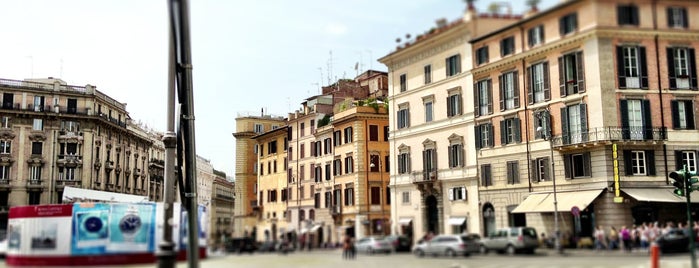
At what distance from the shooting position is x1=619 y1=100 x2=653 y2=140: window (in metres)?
47.1

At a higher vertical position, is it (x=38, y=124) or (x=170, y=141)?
(x=38, y=124)

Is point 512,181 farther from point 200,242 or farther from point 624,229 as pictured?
point 200,242

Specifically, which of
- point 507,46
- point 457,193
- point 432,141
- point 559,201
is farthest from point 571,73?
point 432,141

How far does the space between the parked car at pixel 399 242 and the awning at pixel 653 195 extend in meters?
14.4

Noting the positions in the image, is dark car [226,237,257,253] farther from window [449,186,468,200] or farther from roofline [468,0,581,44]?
window [449,186,468,200]

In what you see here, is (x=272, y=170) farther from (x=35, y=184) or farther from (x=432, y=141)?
(x=432, y=141)

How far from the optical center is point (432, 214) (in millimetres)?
58000

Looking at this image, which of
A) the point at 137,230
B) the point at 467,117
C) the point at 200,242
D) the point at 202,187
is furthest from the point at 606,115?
the point at 202,187

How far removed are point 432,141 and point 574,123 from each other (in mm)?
12655

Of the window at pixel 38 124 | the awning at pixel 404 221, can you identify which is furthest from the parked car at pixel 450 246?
the window at pixel 38 124

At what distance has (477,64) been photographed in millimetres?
51938

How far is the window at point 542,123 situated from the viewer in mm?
49406

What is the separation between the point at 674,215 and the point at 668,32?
13.8 meters

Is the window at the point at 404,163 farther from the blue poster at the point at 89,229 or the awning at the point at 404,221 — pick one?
the blue poster at the point at 89,229
